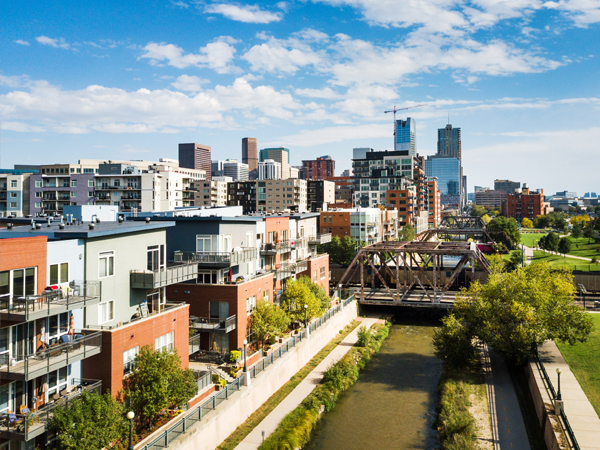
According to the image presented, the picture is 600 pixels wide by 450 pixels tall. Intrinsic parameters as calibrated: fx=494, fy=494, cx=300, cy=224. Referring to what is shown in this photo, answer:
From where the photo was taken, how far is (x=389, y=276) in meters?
73.4

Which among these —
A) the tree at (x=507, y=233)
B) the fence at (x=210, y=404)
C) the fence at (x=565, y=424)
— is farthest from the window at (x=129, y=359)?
the tree at (x=507, y=233)

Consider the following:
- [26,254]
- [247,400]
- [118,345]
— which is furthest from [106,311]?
[247,400]

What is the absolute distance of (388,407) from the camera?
1331 inches

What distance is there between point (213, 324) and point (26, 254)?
1590 centimetres

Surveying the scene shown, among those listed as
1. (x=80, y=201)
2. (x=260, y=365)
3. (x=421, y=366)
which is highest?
(x=80, y=201)

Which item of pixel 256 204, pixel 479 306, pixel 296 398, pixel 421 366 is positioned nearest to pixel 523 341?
pixel 479 306

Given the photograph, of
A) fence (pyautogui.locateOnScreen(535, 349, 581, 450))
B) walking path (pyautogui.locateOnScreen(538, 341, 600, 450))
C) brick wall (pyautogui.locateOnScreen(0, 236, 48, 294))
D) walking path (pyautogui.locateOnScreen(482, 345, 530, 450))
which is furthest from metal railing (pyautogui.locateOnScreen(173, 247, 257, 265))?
fence (pyautogui.locateOnScreen(535, 349, 581, 450))

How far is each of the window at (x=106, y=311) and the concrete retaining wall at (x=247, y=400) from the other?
7.16m

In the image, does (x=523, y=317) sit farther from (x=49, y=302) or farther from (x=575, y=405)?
(x=49, y=302)

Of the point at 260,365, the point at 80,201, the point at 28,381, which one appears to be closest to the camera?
the point at 28,381

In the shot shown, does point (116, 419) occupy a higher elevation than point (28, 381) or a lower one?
lower

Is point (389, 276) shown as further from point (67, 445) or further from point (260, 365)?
point (67, 445)

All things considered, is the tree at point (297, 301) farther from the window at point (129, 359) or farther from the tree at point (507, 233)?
the tree at point (507, 233)

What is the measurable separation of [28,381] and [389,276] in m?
58.2
